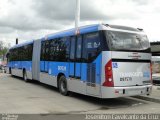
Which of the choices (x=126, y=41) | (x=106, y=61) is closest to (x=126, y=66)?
(x=106, y=61)

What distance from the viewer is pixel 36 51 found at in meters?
20.7

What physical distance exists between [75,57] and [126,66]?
9.15 feet

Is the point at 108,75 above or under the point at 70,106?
above

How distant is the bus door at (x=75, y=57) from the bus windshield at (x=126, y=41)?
78.0 inches

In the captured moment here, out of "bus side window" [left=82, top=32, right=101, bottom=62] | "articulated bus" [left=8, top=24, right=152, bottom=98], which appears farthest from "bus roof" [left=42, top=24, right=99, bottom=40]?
"bus side window" [left=82, top=32, right=101, bottom=62]

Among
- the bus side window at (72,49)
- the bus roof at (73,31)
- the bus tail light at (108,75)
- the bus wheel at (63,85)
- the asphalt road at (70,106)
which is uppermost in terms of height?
the bus roof at (73,31)

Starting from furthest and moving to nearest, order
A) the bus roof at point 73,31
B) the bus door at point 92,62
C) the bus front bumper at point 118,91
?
the bus roof at point 73,31 < the bus door at point 92,62 < the bus front bumper at point 118,91

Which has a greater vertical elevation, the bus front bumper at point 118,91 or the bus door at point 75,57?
the bus door at point 75,57

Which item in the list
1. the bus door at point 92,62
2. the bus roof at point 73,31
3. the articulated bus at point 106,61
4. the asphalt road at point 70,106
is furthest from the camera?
the bus roof at point 73,31

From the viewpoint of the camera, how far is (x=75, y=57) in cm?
1382

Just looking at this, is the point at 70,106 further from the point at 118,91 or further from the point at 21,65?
the point at 21,65

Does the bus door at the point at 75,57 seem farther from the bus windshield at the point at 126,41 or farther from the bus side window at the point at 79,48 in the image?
the bus windshield at the point at 126,41

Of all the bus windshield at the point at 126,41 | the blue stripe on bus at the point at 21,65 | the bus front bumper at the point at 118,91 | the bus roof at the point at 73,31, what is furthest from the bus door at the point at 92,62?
the blue stripe on bus at the point at 21,65

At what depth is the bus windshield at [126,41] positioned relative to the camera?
11.8 metres
